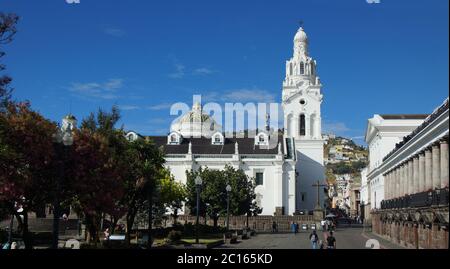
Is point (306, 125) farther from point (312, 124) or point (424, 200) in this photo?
point (424, 200)

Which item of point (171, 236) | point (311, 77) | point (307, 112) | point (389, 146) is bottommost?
point (171, 236)

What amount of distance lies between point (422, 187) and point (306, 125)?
210 feet

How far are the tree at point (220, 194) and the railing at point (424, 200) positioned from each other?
1084 inches

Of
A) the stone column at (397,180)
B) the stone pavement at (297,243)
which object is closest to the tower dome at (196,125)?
the stone pavement at (297,243)

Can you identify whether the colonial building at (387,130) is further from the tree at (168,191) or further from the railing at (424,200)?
the tree at (168,191)

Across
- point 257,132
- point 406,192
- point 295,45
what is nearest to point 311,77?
point 295,45

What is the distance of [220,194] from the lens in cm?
6912

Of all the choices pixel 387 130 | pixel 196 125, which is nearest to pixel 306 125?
pixel 196 125

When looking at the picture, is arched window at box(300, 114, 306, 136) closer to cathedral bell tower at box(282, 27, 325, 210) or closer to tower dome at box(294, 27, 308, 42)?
cathedral bell tower at box(282, 27, 325, 210)

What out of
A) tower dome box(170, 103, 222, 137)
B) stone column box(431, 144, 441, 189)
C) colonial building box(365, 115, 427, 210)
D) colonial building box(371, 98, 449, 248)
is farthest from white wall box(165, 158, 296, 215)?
stone column box(431, 144, 441, 189)

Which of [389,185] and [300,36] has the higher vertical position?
[300,36]
